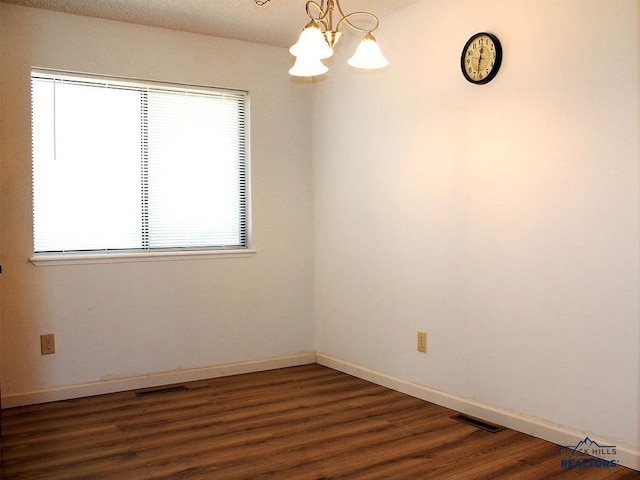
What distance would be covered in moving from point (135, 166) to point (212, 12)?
115cm

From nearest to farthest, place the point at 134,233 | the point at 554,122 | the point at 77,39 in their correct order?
1. the point at 554,122
2. the point at 77,39
3. the point at 134,233

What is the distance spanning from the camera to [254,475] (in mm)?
2525

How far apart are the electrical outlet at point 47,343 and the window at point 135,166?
1.81 feet

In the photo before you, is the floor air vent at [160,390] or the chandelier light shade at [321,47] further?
the floor air vent at [160,390]

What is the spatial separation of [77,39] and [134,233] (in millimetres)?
1305

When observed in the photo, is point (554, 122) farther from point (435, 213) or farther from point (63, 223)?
point (63, 223)

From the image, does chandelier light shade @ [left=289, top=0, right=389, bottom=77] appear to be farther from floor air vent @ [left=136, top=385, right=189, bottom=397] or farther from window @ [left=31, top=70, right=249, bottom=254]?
floor air vent @ [left=136, top=385, right=189, bottom=397]

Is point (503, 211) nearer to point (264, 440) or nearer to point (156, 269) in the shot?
point (264, 440)

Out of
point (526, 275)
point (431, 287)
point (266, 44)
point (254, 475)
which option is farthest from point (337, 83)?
point (254, 475)

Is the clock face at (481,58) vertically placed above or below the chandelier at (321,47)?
above

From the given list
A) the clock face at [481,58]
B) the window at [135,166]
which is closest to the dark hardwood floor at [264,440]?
the window at [135,166]

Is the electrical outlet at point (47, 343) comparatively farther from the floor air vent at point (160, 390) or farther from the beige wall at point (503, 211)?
the beige wall at point (503, 211)

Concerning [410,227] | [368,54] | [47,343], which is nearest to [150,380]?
[47,343]

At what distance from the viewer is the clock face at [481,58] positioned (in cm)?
307
